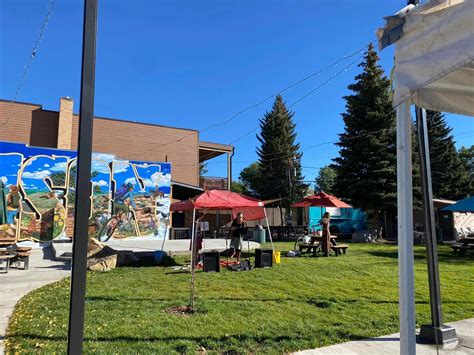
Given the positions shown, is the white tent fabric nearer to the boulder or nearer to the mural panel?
the boulder

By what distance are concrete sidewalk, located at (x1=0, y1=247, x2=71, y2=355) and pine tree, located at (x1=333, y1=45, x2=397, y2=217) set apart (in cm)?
1883

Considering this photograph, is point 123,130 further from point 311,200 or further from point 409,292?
point 409,292

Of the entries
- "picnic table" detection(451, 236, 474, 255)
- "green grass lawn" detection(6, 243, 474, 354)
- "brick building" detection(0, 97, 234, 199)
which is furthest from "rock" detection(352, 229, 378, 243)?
"green grass lawn" detection(6, 243, 474, 354)

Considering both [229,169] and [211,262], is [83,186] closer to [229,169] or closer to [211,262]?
[211,262]

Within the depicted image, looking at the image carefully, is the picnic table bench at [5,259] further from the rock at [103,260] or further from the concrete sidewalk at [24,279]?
the rock at [103,260]

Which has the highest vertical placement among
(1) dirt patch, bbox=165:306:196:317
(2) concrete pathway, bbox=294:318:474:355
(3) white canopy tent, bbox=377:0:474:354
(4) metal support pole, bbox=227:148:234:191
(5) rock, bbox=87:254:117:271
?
(4) metal support pole, bbox=227:148:234:191

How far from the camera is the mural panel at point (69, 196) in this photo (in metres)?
19.8

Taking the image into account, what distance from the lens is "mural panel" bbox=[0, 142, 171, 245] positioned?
19.8m

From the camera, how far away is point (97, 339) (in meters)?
4.82

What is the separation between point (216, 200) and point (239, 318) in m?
6.60

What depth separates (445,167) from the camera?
3728 centimetres

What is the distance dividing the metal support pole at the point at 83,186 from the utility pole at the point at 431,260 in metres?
3.78

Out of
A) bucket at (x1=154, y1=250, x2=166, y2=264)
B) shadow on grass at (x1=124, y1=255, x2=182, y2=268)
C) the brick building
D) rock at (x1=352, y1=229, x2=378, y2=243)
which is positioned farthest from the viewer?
the brick building

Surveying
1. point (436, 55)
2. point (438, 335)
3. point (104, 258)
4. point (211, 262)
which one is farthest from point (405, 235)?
point (104, 258)
